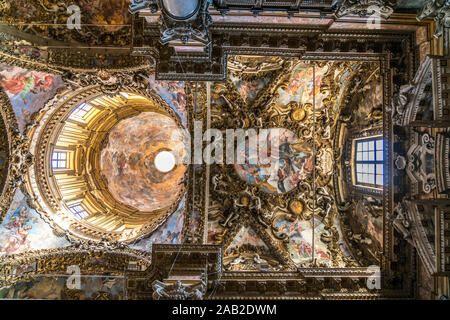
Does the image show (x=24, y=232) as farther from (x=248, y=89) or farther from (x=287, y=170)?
(x=287, y=170)

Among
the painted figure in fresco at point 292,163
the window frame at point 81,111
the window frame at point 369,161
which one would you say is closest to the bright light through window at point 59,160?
the window frame at point 81,111

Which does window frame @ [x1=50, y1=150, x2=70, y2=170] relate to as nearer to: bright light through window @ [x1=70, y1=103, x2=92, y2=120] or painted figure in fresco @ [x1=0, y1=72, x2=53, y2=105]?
bright light through window @ [x1=70, y1=103, x2=92, y2=120]

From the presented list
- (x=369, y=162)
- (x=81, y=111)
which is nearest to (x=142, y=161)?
(x=81, y=111)

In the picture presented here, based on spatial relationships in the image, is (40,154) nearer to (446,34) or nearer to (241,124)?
(241,124)

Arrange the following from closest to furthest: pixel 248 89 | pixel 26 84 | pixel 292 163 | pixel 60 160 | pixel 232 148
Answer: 1. pixel 26 84
2. pixel 248 89
3. pixel 232 148
4. pixel 292 163
5. pixel 60 160

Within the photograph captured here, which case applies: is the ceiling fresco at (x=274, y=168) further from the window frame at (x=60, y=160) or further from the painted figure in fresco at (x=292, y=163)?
the window frame at (x=60, y=160)

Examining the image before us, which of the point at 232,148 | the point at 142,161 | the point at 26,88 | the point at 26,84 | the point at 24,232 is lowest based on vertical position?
the point at 24,232
